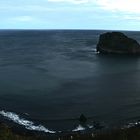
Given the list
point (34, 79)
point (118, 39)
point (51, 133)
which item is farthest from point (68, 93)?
point (118, 39)

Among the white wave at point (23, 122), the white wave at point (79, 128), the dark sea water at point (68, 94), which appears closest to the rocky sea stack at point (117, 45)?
the dark sea water at point (68, 94)

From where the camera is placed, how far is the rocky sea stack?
120 metres

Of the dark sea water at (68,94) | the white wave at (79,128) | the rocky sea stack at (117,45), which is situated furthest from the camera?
the rocky sea stack at (117,45)

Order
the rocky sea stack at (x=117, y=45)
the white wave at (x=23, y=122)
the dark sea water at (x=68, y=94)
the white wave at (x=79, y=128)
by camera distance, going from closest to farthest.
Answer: the white wave at (x=79, y=128) < the white wave at (x=23, y=122) < the dark sea water at (x=68, y=94) < the rocky sea stack at (x=117, y=45)

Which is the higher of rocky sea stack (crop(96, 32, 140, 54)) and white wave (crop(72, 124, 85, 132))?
rocky sea stack (crop(96, 32, 140, 54))

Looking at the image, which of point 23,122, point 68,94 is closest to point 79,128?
point 23,122

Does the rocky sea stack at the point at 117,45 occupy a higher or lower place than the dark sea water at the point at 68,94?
higher

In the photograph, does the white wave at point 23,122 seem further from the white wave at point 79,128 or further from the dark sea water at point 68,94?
the white wave at point 79,128

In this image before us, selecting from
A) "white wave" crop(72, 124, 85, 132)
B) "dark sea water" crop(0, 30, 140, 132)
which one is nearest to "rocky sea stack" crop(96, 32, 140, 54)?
"dark sea water" crop(0, 30, 140, 132)

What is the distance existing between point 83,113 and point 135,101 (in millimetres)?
10523

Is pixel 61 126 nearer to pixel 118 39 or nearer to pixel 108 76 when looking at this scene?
pixel 108 76

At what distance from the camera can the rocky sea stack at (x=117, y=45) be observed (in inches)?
4734

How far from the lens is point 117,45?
405 feet

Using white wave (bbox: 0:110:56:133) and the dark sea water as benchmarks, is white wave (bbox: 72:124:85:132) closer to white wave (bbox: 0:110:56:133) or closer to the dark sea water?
the dark sea water
